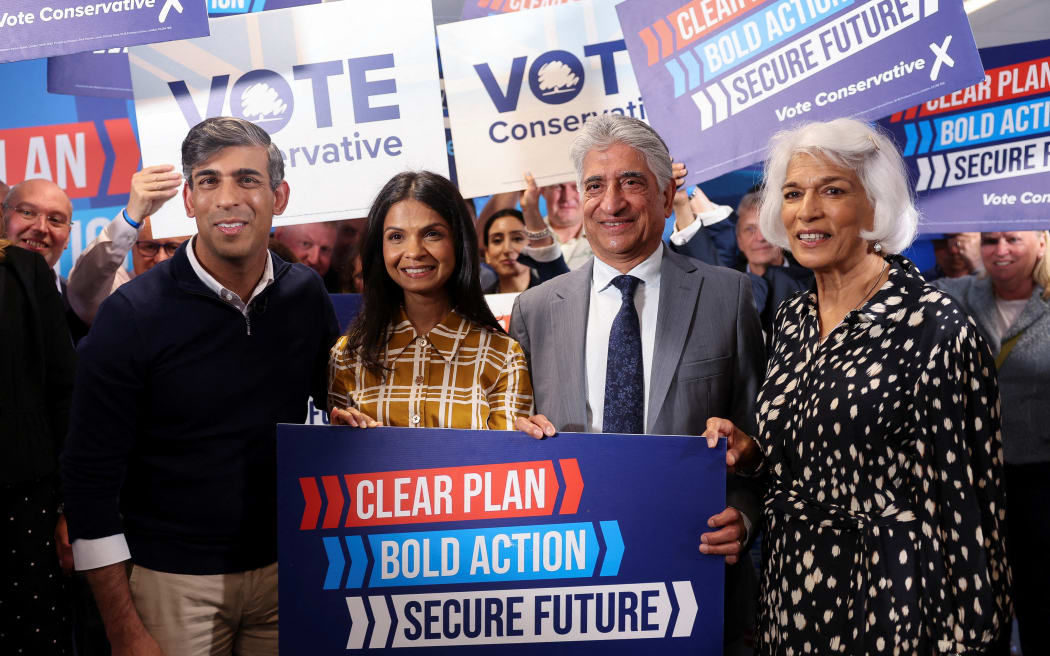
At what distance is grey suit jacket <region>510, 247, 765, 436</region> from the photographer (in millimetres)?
2213

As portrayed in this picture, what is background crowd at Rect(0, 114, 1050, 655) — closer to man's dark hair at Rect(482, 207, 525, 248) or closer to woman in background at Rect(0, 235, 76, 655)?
woman in background at Rect(0, 235, 76, 655)

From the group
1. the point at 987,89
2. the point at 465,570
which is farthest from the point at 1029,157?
the point at 465,570

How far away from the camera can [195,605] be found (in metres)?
2.06

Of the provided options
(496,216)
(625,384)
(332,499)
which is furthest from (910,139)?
(332,499)

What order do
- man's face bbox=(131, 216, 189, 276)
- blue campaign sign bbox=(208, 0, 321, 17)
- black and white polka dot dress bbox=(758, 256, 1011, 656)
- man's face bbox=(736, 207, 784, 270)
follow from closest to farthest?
black and white polka dot dress bbox=(758, 256, 1011, 656)
blue campaign sign bbox=(208, 0, 321, 17)
man's face bbox=(131, 216, 189, 276)
man's face bbox=(736, 207, 784, 270)

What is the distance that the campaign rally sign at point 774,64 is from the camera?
271cm

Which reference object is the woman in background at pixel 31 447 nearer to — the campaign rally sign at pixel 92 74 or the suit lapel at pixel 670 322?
the campaign rally sign at pixel 92 74

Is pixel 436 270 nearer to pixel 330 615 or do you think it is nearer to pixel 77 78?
pixel 330 615

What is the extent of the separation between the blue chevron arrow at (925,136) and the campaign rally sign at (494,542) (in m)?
2.31

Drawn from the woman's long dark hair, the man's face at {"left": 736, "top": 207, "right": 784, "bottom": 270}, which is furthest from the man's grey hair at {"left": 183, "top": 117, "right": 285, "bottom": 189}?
the man's face at {"left": 736, "top": 207, "right": 784, "bottom": 270}

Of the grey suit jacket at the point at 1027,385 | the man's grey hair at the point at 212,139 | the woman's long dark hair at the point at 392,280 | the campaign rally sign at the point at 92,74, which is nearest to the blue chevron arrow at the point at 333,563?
the woman's long dark hair at the point at 392,280

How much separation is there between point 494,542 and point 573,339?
57cm

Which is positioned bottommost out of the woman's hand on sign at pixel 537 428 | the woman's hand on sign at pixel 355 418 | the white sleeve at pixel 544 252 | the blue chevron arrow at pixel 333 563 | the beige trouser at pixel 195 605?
the beige trouser at pixel 195 605

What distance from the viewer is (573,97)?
10.9 feet
